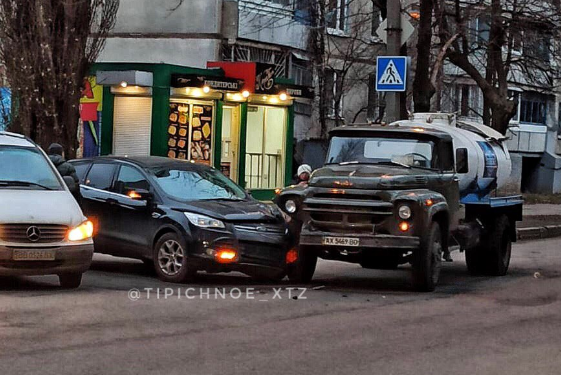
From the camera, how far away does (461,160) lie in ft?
51.3

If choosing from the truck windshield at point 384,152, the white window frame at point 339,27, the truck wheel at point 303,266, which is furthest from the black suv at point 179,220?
the white window frame at point 339,27

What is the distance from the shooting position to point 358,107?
127 ft

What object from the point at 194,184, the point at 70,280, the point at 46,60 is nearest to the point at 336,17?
the point at 46,60

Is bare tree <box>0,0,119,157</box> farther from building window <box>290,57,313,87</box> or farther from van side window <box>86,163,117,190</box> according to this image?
building window <box>290,57,313,87</box>

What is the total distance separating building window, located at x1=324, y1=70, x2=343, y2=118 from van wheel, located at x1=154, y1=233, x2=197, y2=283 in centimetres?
2209

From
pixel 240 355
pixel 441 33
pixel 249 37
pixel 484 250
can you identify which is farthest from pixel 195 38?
pixel 240 355

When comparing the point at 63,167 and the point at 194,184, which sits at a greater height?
the point at 63,167

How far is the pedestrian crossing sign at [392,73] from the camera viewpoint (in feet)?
62.1

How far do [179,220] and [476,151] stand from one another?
4997 millimetres

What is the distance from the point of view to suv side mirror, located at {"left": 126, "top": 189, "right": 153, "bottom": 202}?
14.7 meters

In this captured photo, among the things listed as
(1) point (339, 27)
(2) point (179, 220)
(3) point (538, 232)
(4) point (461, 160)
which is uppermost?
(1) point (339, 27)

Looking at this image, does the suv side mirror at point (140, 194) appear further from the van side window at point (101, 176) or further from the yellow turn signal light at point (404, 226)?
the yellow turn signal light at point (404, 226)

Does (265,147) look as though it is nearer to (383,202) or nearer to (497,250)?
(497,250)

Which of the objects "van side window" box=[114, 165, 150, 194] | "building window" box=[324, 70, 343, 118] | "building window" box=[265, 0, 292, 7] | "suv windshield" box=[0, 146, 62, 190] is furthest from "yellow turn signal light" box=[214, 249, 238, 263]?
"building window" box=[324, 70, 343, 118]
